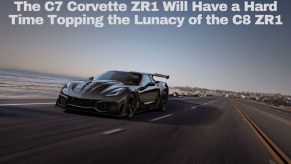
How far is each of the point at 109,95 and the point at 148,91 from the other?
287 centimetres

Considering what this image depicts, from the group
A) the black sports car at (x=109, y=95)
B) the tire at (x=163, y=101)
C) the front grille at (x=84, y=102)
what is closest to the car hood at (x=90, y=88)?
the black sports car at (x=109, y=95)

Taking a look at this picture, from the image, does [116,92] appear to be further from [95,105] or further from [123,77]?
[123,77]

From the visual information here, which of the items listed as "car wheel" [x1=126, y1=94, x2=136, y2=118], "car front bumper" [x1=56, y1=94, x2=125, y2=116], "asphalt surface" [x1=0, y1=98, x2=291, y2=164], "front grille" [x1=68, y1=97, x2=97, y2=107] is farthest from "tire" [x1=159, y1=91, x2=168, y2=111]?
"asphalt surface" [x1=0, y1=98, x2=291, y2=164]

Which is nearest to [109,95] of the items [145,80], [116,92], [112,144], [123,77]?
[116,92]

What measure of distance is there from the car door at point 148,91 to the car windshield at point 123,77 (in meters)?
0.27

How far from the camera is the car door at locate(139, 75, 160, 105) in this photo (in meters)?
12.4

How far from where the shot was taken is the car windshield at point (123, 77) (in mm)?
12262

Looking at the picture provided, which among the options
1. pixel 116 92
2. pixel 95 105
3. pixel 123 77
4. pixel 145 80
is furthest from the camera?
pixel 145 80

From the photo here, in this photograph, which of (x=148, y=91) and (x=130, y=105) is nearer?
(x=130, y=105)

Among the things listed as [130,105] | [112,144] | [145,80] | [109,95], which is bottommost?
[112,144]

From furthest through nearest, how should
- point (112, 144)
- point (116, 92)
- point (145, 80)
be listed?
1. point (145, 80)
2. point (116, 92)
3. point (112, 144)

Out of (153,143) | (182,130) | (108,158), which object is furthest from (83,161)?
(182,130)

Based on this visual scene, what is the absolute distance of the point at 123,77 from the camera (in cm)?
1249

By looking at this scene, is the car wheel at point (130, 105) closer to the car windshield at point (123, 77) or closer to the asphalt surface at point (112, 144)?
the car windshield at point (123, 77)
